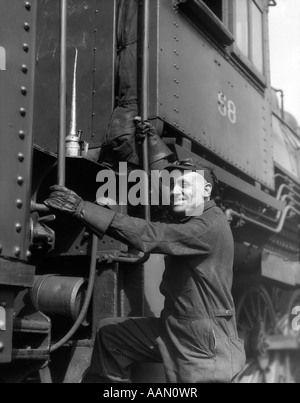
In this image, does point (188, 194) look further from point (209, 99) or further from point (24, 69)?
point (209, 99)

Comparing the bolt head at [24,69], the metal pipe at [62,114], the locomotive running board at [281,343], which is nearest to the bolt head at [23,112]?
the bolt head at [24,69]

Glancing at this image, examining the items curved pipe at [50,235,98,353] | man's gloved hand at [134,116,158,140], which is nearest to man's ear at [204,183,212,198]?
man's gloved hand at [134,116,158,140]

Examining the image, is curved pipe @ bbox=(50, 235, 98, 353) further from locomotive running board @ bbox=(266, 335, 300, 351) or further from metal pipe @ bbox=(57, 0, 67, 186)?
locomotive running board @ bbox=(266, 335, 300, 351)

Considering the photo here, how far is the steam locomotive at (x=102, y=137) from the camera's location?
2150 millimetres

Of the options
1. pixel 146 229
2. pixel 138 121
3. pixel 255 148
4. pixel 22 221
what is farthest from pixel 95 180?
pixel 255 148

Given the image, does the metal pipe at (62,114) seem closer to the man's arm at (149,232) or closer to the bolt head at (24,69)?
the man's arm at (149,232)

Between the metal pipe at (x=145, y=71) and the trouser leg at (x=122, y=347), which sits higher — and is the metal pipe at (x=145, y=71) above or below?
above

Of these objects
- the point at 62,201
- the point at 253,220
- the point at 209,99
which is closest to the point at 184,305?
the point at 62,201

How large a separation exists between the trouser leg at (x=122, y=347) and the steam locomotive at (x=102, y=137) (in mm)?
160

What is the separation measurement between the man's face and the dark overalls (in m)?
0.05

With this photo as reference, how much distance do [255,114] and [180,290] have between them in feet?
8.30

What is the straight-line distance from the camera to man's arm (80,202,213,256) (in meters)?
2.39

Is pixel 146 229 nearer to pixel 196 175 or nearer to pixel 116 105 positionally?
pixel 196 175

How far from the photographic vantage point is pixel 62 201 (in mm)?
2309
